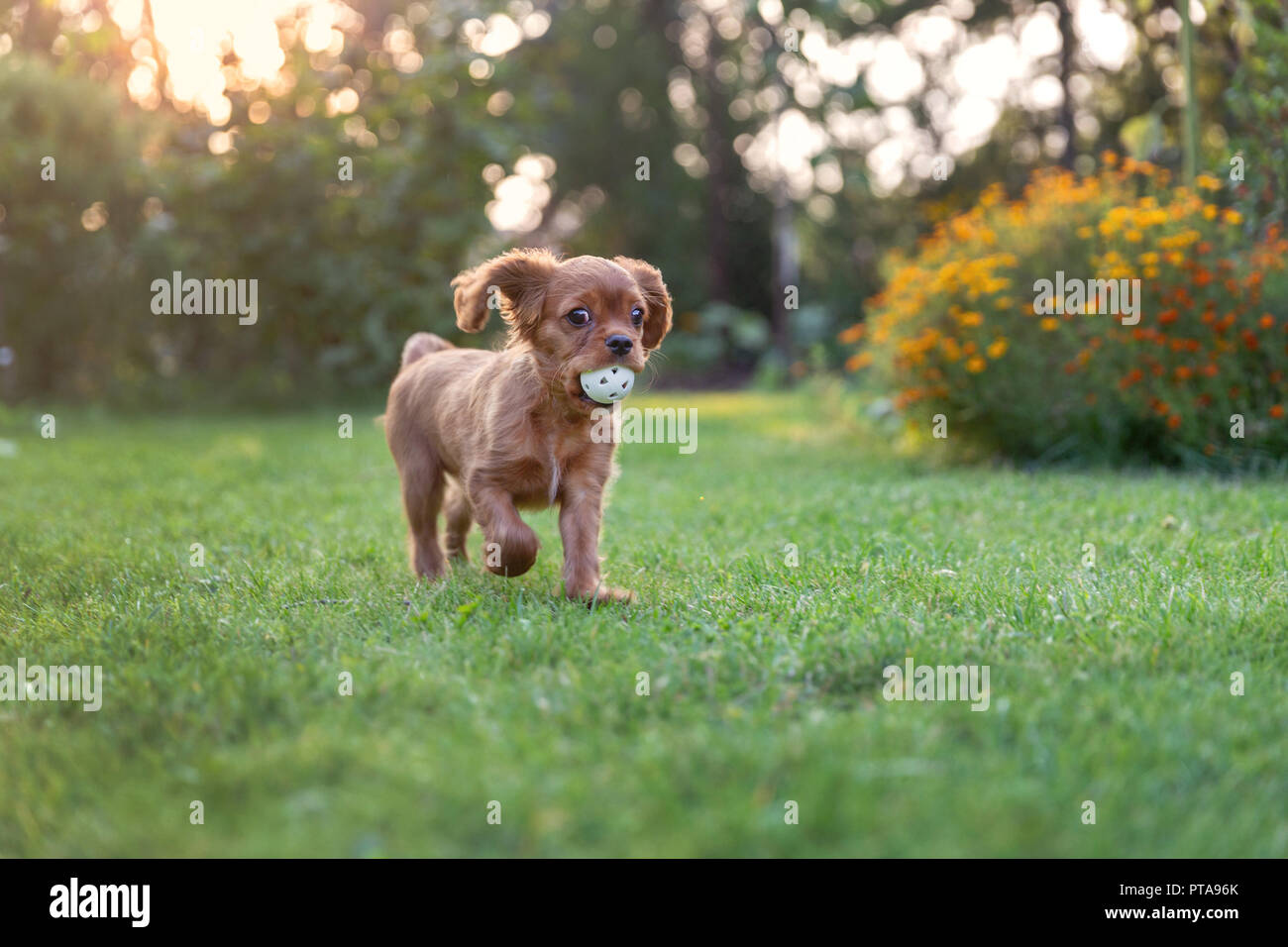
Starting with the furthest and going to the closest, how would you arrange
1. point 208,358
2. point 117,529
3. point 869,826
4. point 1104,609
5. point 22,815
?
point 208,358 < point 117,529 < point 1104,609 < point 22,815 < point 869,826

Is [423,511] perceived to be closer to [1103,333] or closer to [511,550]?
[511,550]

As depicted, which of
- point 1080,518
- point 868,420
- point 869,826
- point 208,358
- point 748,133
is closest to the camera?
point 869,826

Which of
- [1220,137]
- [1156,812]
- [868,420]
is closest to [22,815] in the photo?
[1156,812]

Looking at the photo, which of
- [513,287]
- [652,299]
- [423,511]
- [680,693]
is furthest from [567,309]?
[680,693]

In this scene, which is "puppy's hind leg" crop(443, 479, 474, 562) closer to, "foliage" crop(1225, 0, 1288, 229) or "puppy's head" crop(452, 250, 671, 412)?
"puppy's head" crop(452, 250, 671, 412)

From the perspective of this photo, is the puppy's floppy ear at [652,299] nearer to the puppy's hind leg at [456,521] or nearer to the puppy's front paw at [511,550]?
the puppy's front paw at [511,550]

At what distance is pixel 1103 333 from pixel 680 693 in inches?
197

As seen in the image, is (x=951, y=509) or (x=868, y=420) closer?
(x=951, y=509)

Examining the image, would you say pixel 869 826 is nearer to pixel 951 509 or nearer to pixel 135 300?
pixel 951 509

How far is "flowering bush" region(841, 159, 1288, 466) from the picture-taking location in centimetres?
619

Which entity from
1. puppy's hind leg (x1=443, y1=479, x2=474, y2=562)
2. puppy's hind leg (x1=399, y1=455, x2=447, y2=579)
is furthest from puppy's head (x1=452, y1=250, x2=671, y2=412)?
puppy's hind leg (x1=443, y1=479, x2=474, y2=562)
